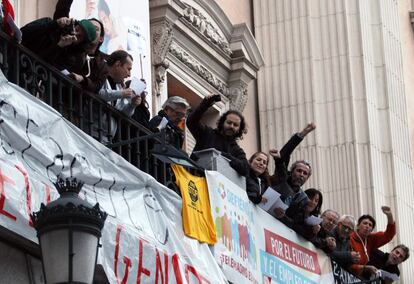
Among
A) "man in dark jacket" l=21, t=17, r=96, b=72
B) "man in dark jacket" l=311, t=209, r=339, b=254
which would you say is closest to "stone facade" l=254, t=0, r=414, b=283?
"man in dark jacket" l=311, t=209, r=339, b=254

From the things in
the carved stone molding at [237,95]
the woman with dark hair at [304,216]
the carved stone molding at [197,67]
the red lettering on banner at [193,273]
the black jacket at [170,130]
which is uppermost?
the carved stone molding at [197,67]

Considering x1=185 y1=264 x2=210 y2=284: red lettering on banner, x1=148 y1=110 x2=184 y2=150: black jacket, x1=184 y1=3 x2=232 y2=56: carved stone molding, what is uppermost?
x1=184 y1=3 x2=232 y2=56: carved stone molding

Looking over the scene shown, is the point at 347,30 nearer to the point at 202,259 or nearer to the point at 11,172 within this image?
the point at 202,259

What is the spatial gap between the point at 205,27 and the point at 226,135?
226 inches

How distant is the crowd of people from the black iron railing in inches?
2.8

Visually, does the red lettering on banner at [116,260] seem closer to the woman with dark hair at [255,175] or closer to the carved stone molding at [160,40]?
the woman with dark hair at [255,175]

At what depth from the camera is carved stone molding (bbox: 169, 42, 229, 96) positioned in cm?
2066

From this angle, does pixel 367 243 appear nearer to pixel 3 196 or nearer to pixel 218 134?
pixel 218 134

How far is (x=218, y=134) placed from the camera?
15867 mm

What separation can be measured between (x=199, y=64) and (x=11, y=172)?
9.62 metres

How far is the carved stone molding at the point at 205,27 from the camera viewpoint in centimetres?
2102

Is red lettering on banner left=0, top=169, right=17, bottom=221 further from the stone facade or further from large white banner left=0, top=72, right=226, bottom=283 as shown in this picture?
the stone facade

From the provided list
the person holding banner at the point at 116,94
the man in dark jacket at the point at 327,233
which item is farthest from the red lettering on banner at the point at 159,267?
the man in dark jacket at the point at 327,233

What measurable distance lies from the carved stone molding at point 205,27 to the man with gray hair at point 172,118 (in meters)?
6.05
